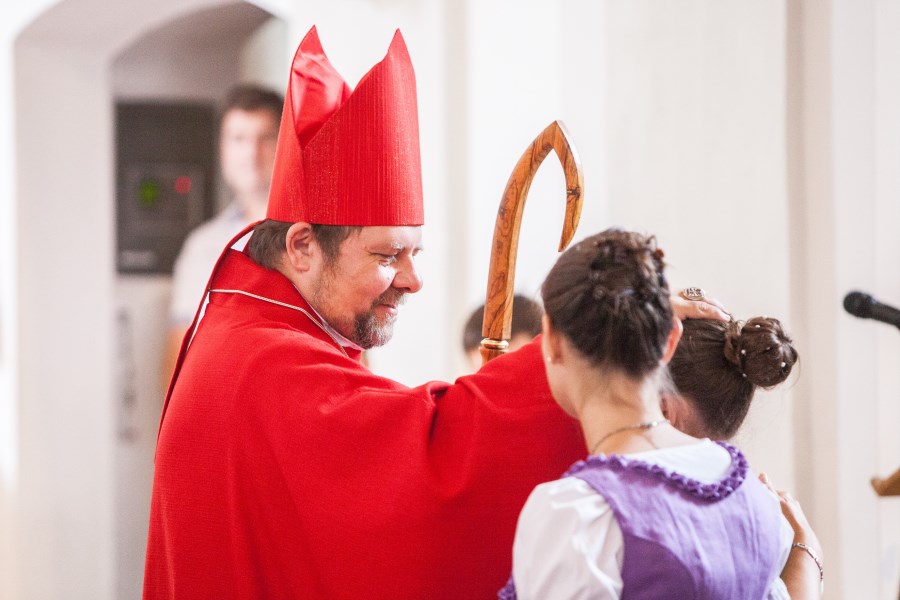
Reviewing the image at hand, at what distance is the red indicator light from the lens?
582 cm

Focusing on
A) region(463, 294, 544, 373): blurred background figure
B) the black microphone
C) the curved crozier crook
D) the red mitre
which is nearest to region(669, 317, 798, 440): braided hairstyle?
the curved crozier crook

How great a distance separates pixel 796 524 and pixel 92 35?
3.98 metres

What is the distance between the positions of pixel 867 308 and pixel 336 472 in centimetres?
162

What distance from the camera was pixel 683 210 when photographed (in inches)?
143

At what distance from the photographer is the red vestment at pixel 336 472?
1.68m

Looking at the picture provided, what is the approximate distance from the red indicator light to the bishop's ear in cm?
392

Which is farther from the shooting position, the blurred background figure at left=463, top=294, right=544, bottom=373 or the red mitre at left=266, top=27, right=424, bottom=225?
the blurred background figure at left=463, top=294, right=544, bottom=373

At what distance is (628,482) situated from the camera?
1.41m

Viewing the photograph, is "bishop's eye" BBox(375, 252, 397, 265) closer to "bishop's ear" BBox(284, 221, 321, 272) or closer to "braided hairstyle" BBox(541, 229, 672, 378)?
"bishop's ear" BBox(284, 221, 321, 272)

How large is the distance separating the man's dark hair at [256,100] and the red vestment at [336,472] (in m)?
3.32

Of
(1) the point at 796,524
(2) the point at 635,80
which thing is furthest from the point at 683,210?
(1) the point at 796,524

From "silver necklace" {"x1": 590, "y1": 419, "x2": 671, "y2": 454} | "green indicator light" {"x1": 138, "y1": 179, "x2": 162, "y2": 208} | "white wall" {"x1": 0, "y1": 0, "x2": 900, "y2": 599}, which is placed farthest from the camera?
"green indicator light" {"x1": 138, "y1": 179, "x2": 162, "y2": 208}

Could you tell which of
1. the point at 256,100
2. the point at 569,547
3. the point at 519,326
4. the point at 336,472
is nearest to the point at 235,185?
the point at 256,100

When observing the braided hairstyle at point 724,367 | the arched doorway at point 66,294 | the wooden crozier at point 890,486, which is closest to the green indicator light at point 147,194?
the arched doorway at point 66,294
